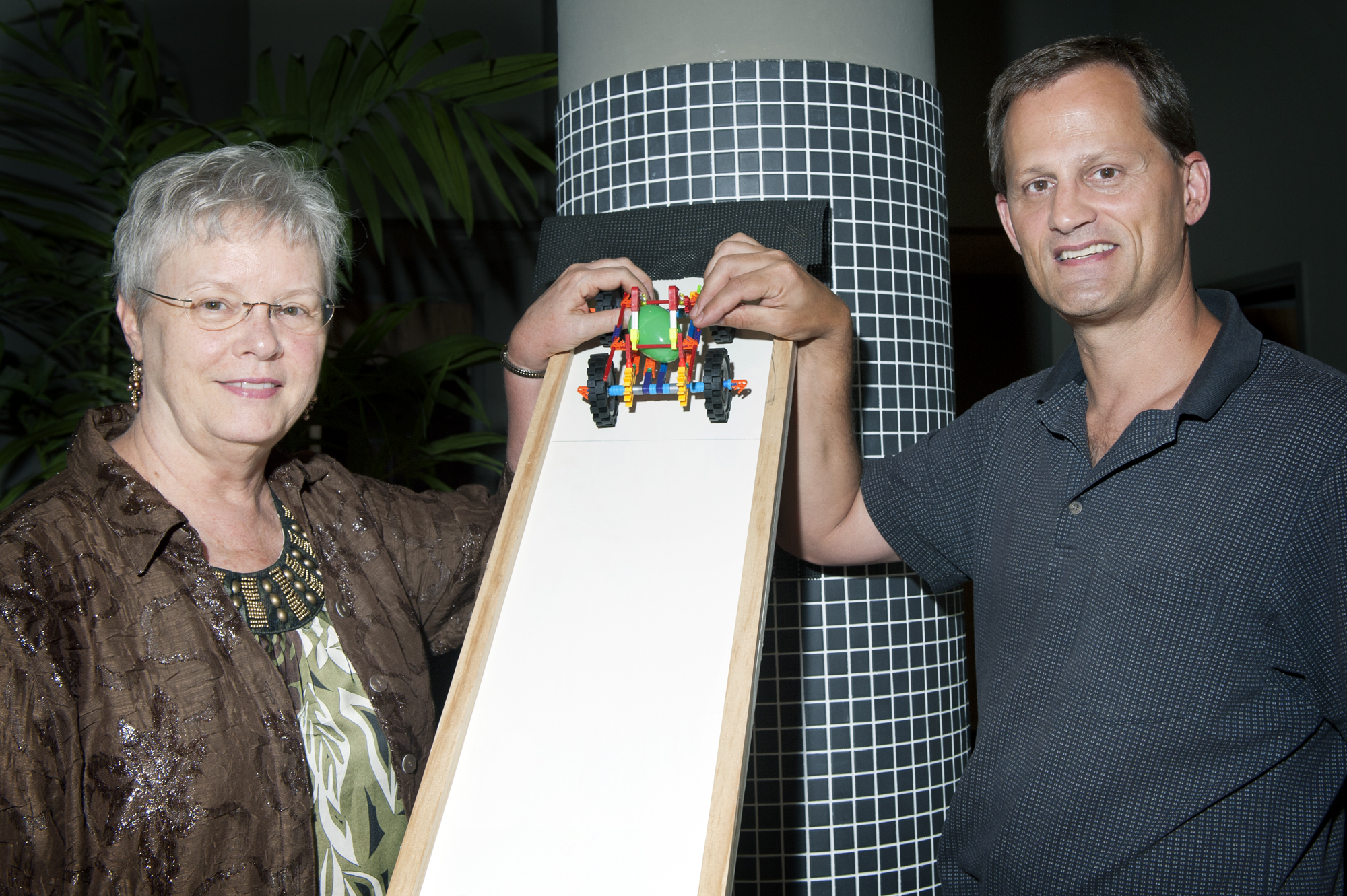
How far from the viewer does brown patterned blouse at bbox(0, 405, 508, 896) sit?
1059 millimetres

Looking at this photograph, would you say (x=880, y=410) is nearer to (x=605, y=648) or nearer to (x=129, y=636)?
(x=605, y=648)

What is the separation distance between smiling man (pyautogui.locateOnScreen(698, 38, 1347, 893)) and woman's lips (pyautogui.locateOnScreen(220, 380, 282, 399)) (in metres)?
0.58

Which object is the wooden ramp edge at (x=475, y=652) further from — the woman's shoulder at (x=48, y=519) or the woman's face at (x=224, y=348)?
the woman's shoulder at (x=48, y=519)

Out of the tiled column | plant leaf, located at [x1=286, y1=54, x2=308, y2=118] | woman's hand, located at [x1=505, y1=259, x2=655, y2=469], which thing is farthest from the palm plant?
woman's hand, located at [x1=505, y1=259, x2=655, y2=469]

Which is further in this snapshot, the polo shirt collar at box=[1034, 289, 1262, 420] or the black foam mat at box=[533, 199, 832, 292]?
the black foam mat at box=[533, 199, 832, 292]

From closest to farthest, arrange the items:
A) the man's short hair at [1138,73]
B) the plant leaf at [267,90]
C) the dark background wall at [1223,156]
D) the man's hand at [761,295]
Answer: the man's short hair at [1138,73], the man's hand at [761,295], the plant leaf at [267,90], the dark background wall at [1223,156]

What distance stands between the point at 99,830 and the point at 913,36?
1.69m

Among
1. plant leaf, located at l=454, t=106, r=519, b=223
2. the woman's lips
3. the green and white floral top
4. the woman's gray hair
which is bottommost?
the green and white floral top

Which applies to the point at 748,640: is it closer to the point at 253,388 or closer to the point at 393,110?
the point at 253,388

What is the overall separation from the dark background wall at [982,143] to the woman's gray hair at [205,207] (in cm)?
258

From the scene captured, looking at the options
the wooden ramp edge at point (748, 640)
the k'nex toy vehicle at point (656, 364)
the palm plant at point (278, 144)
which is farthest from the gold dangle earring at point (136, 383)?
the wooden ramp edge at point (748, 640)

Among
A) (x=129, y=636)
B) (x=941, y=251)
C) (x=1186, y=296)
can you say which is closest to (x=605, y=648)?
(x=129, y=636)

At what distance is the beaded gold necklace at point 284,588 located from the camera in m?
1.29

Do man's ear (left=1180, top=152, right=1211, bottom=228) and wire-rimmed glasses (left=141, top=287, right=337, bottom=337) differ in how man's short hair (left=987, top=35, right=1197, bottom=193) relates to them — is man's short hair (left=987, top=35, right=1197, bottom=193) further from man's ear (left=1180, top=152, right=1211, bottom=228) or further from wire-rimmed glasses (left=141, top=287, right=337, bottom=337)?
wire-rimmed glasses (left=141, top=287, right=337, bottom=337)
